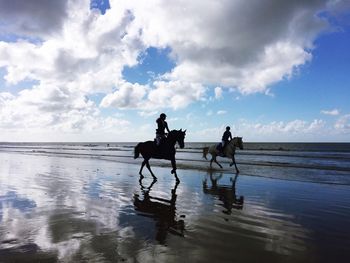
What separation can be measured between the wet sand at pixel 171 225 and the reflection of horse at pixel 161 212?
0.06ft

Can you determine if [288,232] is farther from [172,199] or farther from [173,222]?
[172,199]

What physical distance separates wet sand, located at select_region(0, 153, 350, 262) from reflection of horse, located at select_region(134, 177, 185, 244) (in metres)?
0.02

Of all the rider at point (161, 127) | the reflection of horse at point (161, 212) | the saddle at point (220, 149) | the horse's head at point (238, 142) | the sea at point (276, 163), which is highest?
the rider at point (161, 127)

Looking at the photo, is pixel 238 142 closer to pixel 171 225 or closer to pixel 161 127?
pixel 161 127

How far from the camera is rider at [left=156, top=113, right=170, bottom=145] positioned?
15.6 meters

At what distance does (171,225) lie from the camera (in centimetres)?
696

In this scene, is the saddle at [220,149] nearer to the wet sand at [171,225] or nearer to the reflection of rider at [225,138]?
the reflection of rider at [225,138]

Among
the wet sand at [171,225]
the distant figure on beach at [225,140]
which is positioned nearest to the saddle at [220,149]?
the distant figure on beach at [225,140]

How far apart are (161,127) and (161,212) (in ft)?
25.5

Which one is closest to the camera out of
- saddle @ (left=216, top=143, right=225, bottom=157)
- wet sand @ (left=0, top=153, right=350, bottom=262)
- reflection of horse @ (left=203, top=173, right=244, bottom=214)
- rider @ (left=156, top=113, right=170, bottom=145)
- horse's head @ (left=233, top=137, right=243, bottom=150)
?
wet sand @ (left=0, top=153, right=350, bottom=262)

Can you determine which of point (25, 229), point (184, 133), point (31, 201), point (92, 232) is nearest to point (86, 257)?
point (92, 232)

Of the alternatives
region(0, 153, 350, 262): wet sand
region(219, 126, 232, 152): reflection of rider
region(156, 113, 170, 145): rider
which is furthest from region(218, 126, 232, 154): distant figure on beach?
region(0, 153, 350, 262): wet sand

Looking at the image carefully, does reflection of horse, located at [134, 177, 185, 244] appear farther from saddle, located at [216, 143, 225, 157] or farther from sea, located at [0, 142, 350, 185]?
saddle, located at [216, 143, 225, 157]

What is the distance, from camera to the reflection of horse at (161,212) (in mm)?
6496
